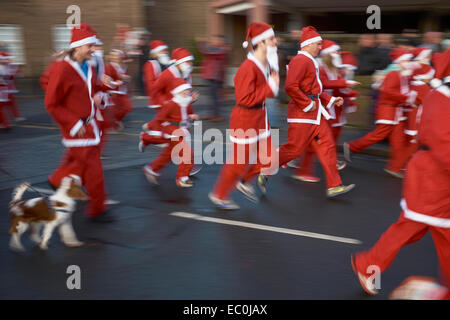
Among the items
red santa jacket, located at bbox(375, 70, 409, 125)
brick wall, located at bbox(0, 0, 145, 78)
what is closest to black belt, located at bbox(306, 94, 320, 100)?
red santa jacket, located at bbox(375, 70, 409, 125)

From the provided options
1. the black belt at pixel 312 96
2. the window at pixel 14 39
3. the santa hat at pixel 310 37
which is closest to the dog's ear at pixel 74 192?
the black belt at pixel 312 96

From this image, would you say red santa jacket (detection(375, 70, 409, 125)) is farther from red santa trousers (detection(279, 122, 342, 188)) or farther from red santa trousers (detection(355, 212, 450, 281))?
red santa trousers (detection(355, 212, 450, 281))

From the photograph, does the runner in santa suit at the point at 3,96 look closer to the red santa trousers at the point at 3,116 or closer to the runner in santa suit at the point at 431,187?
the red santa trousers at the point at 3,116

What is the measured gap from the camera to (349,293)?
3822 millimetres

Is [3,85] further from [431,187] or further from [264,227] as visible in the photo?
[431,187]

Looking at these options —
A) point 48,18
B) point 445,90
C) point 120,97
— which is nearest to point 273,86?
point 445,90

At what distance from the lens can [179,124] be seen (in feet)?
21.7

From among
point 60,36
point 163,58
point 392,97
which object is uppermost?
point 60,36

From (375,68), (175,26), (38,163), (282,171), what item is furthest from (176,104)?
(175,26)

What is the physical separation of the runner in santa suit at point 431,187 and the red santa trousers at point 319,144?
8.58 feet

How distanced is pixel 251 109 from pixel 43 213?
236cm

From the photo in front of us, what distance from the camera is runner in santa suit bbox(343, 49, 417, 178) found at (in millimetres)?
6926

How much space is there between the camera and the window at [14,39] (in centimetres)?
2033
